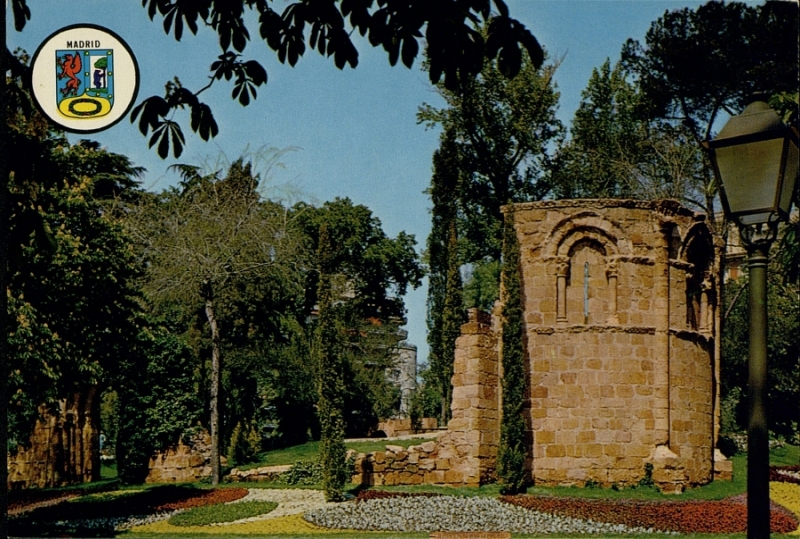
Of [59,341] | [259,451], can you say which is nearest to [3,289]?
[59,341]

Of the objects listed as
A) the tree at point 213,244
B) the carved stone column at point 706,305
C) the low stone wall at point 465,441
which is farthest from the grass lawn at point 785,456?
the tree at point 213,244

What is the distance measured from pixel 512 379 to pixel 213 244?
978cm

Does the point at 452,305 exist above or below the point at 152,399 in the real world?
above

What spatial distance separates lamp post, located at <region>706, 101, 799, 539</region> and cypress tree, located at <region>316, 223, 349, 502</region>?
16.5 metres

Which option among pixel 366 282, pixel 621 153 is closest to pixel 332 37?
pixel 621 153

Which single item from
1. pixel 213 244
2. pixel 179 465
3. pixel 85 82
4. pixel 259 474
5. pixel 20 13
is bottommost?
pixel 259 474

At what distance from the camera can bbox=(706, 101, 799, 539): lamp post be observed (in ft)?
21.1

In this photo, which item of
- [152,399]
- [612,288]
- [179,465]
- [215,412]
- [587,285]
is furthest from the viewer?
[152,399]

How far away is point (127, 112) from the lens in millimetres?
8188

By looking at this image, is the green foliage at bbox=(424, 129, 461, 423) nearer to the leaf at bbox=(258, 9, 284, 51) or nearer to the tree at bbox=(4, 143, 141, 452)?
the tree at bbox=(4, 143, 141, 452)

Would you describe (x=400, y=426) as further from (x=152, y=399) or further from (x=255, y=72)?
(x=255, y=72)

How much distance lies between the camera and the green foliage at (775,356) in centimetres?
4166

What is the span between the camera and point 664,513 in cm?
1948

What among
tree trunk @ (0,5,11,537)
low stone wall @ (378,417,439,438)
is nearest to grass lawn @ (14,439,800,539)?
low stone wall @ (378,417,439,438)
